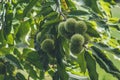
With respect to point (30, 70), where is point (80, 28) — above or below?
above

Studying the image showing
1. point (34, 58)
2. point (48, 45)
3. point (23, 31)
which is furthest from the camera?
point (23, 31)

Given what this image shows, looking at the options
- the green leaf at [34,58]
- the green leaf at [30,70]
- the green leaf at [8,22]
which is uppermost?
the green leaf at [8,22]

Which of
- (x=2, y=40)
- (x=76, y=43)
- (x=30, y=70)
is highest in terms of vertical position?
(x=76, y=43)

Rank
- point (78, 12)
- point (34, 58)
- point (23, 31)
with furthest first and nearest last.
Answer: point (23, 31), point (34, 58), point (78, 12)

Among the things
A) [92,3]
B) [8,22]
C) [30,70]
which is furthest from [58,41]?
[8,22]

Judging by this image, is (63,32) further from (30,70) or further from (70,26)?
(30,70)

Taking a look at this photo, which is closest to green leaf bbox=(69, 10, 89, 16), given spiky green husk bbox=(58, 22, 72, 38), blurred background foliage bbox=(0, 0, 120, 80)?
blurred background foliage bbox=(0, 0, 120, 80)

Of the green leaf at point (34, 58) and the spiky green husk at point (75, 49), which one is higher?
the spiky green husk at point (75, 49)

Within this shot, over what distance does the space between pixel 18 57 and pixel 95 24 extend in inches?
14.1

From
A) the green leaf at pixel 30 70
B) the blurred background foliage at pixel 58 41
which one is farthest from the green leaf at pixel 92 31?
the green leaf at pixel 30 70

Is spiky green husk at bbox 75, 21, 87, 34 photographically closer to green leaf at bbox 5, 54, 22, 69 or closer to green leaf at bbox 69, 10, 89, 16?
green leaf at bbox 69, 10, 89, 16

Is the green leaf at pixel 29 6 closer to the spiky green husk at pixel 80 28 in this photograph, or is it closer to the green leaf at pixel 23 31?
the green leaf at pixel 23 31

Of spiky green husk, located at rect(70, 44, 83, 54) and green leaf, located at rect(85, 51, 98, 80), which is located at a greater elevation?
spiky green husk, located at rect(70, 44, 83, 54)

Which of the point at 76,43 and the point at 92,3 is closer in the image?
the point at 76,43
